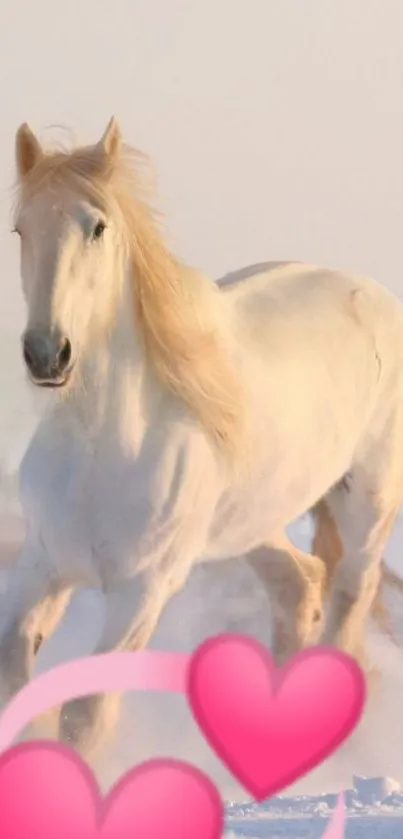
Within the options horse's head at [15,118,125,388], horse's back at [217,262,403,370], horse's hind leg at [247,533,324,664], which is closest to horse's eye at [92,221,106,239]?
horse's head at [15,118,125,388]

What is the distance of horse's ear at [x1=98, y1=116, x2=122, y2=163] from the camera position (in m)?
0.38

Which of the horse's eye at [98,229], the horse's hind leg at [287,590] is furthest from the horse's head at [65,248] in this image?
the horse's hind leg at [287,590]

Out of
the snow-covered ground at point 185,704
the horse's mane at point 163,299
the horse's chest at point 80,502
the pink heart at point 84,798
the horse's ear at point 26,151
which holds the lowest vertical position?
the snow-covered ground at point 185,704

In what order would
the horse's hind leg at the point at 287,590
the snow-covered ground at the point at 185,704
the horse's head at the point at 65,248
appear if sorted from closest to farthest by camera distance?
the horse's head at the point at 65,248
the snow-covered ground at the point at 185,704
the horse's hind leg at the point at 287,590

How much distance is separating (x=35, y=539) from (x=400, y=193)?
0.40 metres

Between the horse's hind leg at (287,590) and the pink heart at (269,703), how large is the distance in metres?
0.17

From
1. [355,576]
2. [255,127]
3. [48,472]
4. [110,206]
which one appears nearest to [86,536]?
[48,472]

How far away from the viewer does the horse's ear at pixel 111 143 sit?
383 mm

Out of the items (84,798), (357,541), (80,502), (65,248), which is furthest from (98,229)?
(357,541)

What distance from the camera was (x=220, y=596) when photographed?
0.63 meters

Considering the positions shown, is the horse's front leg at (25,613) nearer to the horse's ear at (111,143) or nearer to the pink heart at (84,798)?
the pink heart at (84,798)

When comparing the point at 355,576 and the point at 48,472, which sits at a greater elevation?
the point at 48,472

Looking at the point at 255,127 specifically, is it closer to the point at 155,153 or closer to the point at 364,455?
the point at 155,153

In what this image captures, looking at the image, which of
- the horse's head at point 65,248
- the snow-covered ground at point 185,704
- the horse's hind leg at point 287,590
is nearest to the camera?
the horse's head at point 65,248
